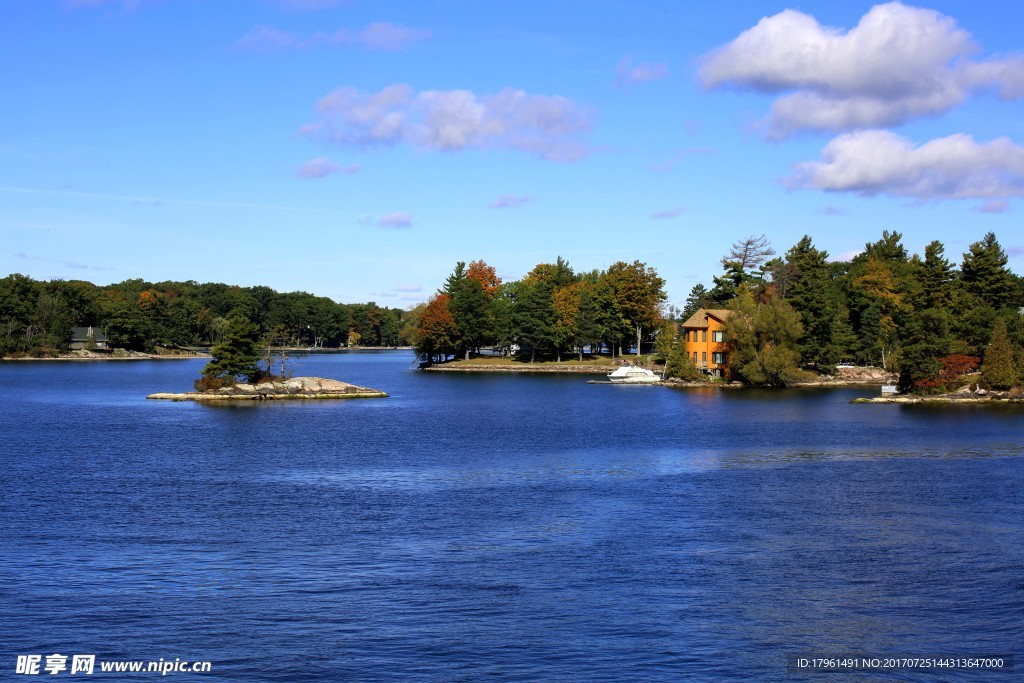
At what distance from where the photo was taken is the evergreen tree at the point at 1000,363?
8862 cm

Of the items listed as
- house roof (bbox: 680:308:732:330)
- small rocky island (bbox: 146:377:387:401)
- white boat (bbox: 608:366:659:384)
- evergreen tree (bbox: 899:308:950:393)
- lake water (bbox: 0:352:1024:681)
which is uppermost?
house roof (bbox: 680:308:732:330)

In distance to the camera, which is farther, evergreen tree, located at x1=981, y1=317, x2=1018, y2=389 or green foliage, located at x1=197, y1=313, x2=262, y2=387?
evergreen tree, located at x1=981, y1=317, x2=1018, y2=389

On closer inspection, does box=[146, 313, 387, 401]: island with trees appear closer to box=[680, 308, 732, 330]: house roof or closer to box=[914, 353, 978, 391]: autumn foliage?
box=[680, 308, 732, 330]: house roof

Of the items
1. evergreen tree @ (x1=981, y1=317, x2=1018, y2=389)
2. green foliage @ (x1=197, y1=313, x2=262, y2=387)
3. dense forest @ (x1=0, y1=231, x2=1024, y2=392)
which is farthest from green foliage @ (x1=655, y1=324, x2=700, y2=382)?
green foliage @ (x1=197, y1=313, x2=262, y2=387)

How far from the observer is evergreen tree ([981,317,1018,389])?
8862 cm

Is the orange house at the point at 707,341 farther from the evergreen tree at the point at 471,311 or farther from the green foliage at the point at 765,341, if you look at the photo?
the evergreen tree at the point at 471,311

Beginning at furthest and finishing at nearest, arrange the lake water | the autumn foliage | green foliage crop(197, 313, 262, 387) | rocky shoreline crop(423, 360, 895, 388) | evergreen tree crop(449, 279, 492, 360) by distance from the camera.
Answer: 1. evergreen tree crop(449, 279, 492, 360)
2. rocky shoreline crop(423, 360, 895, 388)
3. the autumn foliage
4. green foliage crop(197, 313, 262, 387)
5. the lake water

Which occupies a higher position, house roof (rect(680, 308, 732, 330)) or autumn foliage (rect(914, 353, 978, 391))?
house roof (rect(680, 308, 732, 330))

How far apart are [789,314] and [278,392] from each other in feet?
178

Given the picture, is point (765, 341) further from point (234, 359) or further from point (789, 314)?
point (234, 359)

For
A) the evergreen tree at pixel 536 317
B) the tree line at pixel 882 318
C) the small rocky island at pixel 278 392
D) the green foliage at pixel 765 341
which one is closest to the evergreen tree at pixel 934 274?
the tree line at pixel 882 318

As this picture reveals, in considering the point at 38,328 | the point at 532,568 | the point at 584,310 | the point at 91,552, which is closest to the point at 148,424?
the point at 91,552

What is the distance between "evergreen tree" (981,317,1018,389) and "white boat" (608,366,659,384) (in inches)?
1561

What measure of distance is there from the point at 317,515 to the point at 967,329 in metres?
76.4
